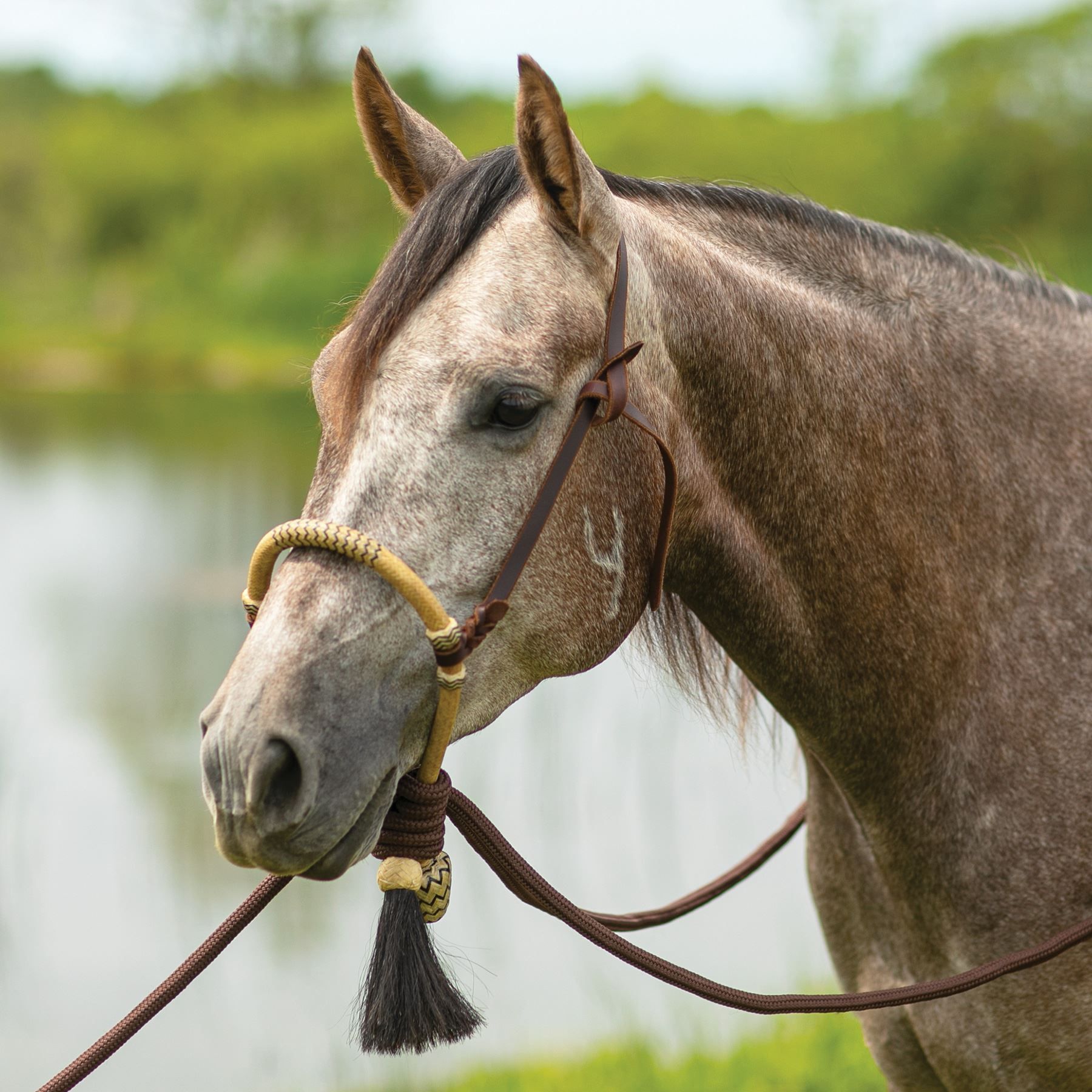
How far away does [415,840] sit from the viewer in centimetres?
171

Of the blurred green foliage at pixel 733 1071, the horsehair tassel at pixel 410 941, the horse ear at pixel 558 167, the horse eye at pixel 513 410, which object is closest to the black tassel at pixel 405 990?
the horsehair tassel at pixel 410 941

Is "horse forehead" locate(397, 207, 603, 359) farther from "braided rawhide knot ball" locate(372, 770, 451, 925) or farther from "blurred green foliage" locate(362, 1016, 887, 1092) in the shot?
"blurred green foliage" locate(362, 1016, 887, 1092)

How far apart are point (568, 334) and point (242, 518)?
509 inches

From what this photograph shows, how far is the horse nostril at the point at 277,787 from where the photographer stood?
4.84 feet

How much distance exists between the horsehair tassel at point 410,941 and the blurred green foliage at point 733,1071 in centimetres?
238

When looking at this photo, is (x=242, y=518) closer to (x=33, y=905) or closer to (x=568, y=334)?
(x=33, y=905)

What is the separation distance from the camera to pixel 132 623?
36.5ft

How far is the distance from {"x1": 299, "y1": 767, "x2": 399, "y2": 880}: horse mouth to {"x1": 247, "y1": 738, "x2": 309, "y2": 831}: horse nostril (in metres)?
0.09

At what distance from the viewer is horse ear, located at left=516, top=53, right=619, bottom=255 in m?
1.64

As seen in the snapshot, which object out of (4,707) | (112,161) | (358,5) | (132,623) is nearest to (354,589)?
(4,707)

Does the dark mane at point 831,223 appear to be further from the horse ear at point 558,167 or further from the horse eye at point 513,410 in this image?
the horse eye at point 513,410

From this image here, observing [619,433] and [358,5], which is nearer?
[619,433]

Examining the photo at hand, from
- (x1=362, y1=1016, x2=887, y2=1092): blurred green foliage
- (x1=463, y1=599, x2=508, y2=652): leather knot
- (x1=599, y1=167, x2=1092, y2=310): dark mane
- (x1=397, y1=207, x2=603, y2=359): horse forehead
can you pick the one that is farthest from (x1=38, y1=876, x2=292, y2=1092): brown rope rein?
(x1=362, y1=1016, x2=887, y2=1092): blurred green foliage

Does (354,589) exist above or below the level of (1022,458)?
below
